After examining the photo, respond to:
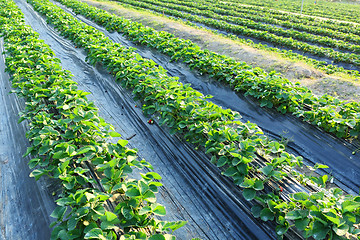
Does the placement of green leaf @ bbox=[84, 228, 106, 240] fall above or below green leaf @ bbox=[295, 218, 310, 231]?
above

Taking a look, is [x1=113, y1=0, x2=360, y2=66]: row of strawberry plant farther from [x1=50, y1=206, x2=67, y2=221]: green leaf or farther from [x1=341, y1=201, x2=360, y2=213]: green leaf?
[x1=50, y1=206, x2=67, y2=221]: green leaf

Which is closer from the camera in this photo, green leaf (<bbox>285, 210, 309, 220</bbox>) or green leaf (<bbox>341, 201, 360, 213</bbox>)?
green leaf (<bbox>341, 201, 360, 213</bbox>)

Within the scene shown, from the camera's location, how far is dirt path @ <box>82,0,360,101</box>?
19.4 ft

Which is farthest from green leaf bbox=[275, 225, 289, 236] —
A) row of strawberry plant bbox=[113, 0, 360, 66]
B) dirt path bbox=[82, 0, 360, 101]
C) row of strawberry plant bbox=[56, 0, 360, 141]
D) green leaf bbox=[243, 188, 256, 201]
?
row of strawberry plant bbox=[113, 0, 360, 66]

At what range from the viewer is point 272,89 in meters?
4.66

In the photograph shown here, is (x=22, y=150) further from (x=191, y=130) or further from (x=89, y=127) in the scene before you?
(x=191, y=130)

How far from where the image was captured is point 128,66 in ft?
17.5

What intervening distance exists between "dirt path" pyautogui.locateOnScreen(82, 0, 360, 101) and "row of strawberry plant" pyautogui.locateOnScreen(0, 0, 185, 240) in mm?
5339

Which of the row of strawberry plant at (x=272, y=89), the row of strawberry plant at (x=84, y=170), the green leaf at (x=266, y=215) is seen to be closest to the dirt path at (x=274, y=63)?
the row of strawberry plant at (x=272, y=89)

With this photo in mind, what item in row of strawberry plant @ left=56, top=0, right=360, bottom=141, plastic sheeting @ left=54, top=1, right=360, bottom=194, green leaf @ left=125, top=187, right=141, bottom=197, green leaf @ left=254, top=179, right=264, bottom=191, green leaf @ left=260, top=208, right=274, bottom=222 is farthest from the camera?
row of strawberry plant @ left=56, top=0, right=360, bottom=141

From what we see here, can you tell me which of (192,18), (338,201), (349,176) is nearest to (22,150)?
(338,201)

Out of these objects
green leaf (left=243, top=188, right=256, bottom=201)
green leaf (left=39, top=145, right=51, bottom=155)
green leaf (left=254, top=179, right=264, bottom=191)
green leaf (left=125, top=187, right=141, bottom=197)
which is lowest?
green leaf (left=243, top=188, right=256, bottom=201)

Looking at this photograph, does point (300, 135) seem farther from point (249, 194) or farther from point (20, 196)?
point (20, 196)

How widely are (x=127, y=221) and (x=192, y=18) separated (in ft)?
44.4
